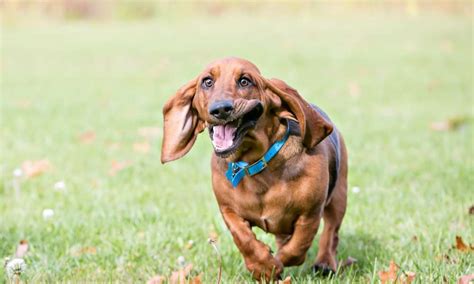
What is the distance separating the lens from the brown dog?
127 inches

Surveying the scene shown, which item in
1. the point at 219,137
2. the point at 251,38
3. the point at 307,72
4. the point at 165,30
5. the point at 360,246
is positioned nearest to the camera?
the point at 219,137

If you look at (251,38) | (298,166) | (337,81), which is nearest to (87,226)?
(298,166)

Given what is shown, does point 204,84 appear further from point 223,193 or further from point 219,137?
point 223,193

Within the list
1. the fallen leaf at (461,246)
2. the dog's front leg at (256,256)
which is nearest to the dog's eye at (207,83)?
the dog's front leg at (256,256)

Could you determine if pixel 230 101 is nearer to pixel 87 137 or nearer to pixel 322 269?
pixel 322 269

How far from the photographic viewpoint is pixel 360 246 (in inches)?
166

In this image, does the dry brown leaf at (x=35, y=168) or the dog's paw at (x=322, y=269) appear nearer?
the dog's paw at (x=322, y=269)

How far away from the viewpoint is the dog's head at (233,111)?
3.10m

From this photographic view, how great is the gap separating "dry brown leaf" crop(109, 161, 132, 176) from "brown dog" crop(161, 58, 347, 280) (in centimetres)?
299

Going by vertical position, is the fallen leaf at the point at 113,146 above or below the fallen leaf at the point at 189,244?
below

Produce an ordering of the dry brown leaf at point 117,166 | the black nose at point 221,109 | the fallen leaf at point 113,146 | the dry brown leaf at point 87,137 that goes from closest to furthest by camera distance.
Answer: the black nose at point 221,109 < the dry brown leaf at point 117,166 < the fallen leaf at point 113,146 < the dry brown leaf at point 87,137

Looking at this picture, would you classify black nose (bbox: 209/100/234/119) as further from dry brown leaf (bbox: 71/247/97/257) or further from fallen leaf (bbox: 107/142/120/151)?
fallen leaf (bbox: 107/142/120/151)

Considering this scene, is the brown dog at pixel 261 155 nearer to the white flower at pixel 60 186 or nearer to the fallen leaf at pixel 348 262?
the fallen leaf at pixel 348 262

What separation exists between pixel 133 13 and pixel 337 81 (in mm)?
22995
